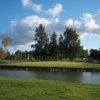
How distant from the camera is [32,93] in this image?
12523mm

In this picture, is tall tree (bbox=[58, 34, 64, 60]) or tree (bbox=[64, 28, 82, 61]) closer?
tree (bbox=[64, 28, 82, 61])

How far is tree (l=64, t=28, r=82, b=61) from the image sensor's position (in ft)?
322

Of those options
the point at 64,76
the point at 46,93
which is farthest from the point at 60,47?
the point at 46,93

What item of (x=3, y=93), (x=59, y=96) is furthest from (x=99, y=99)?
(x=3, y=93)

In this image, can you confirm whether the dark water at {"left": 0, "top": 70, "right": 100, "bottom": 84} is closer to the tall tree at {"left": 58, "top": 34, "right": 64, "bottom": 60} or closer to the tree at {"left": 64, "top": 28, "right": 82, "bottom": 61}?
the tree at {"left": 64, "top": 28, "right": 82, "bottom": 61}

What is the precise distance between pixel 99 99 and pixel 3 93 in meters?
4.33

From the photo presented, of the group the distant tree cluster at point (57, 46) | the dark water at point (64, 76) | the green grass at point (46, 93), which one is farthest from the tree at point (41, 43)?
the green grass at point (46, 93)

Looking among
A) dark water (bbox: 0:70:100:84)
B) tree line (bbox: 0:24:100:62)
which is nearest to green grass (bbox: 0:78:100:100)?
dark water (bbox: 0:70:100:84)

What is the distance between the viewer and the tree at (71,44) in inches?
3858

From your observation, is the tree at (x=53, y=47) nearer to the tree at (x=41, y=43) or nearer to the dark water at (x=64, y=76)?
the tree at (x=41, y=43)

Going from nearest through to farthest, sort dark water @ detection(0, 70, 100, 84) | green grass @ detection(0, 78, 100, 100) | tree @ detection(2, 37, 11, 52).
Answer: green grass @ detection(0, 78, 100, 100) < dark water @ detection(0, 70, 100, 84) < tree @ detection(2, 37, 11, 52)

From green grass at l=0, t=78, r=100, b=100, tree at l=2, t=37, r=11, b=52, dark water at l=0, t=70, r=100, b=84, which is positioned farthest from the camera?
tree at l=2, t=37, r=11, b=52

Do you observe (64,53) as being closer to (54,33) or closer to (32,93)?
(54,33)

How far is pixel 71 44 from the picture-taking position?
99.8 meters
